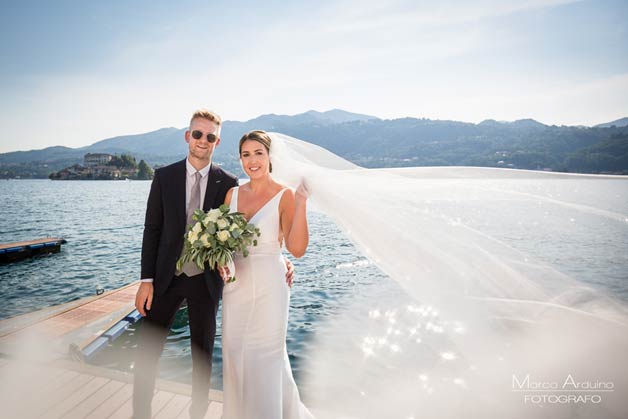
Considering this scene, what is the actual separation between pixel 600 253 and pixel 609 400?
2314 centimetres

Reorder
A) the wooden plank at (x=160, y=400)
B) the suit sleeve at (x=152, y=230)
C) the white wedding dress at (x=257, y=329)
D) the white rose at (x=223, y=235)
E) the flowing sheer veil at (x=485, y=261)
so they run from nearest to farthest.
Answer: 1. the white rose at (x=223, y=235)
2. the white wedding dress at (x=257, y=329)
3. the suit sleeve at (x=152, y=230)
4. the flowing sheer veil at (x=485, y=261)
5. the wooden plank at (x=160, y=400)

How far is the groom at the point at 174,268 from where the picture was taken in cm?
313

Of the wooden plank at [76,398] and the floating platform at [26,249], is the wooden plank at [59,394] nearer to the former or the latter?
the wooden plank at [76,398]

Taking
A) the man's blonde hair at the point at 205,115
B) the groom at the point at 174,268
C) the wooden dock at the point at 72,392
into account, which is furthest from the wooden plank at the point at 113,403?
the man's blonde hair at the point at 205,115

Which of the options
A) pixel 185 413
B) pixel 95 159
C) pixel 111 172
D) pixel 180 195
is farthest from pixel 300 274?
pixel 95 159

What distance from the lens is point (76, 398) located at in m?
3.89

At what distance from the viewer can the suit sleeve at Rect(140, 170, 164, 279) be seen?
314cm

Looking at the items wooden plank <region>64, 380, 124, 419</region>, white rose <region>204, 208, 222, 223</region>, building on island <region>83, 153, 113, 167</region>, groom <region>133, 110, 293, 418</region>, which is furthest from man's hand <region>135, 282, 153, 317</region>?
building on island <region>83, 153, 113, 167</region>

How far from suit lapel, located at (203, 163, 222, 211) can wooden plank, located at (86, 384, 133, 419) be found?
252cm

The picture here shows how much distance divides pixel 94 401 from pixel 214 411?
4.73 feet

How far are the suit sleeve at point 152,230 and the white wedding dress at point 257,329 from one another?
0.76 metres

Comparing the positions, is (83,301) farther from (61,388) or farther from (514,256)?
(514,256)

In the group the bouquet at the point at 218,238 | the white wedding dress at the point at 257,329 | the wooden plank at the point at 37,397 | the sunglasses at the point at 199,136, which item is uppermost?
the sunglasses at the point at 199,136

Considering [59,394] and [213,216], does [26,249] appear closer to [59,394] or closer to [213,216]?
[59,394]
